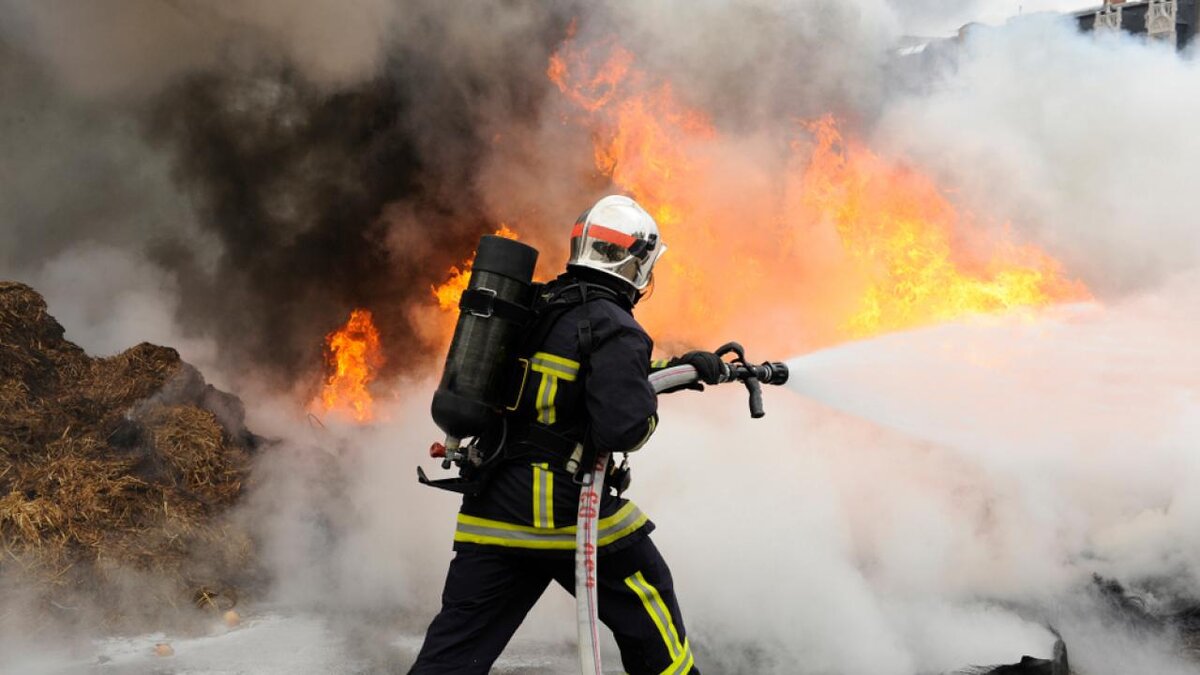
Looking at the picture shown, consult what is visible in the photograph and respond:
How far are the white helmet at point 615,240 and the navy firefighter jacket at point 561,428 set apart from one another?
0.56 ft

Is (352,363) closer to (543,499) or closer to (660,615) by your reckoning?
(543,499)

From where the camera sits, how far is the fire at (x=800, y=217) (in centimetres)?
689

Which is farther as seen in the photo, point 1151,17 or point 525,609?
point 1151,17

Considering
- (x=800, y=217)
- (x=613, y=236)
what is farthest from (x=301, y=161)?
(x=613, y=236)

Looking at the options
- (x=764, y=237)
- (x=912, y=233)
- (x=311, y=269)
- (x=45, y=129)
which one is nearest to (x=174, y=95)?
(x=45, y=129)

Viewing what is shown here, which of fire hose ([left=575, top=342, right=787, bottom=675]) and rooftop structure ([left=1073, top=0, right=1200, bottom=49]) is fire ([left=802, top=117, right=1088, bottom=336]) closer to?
A: fire hose ([left=575, top=342, right=787, bottom=675])

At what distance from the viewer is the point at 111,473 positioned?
18.5 feet

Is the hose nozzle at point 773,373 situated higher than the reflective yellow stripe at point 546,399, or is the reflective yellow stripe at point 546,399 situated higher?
the hose nozzle at point 773,373

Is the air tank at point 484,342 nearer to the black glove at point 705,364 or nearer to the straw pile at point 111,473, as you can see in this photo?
the black glove at point 705,364

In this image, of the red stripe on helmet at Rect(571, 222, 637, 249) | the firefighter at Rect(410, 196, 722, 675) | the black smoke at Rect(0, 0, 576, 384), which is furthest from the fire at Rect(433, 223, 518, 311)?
the firefighter at Rect(410, 196, 722, 675)

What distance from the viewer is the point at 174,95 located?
7566mm

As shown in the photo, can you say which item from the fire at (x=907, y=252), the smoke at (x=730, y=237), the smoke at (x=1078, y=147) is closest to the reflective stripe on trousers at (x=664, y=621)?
the smoke at (x=730, y=237)

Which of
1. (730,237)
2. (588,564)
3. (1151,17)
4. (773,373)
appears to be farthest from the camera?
(1151,17)

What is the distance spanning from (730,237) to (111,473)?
4.31 metres
